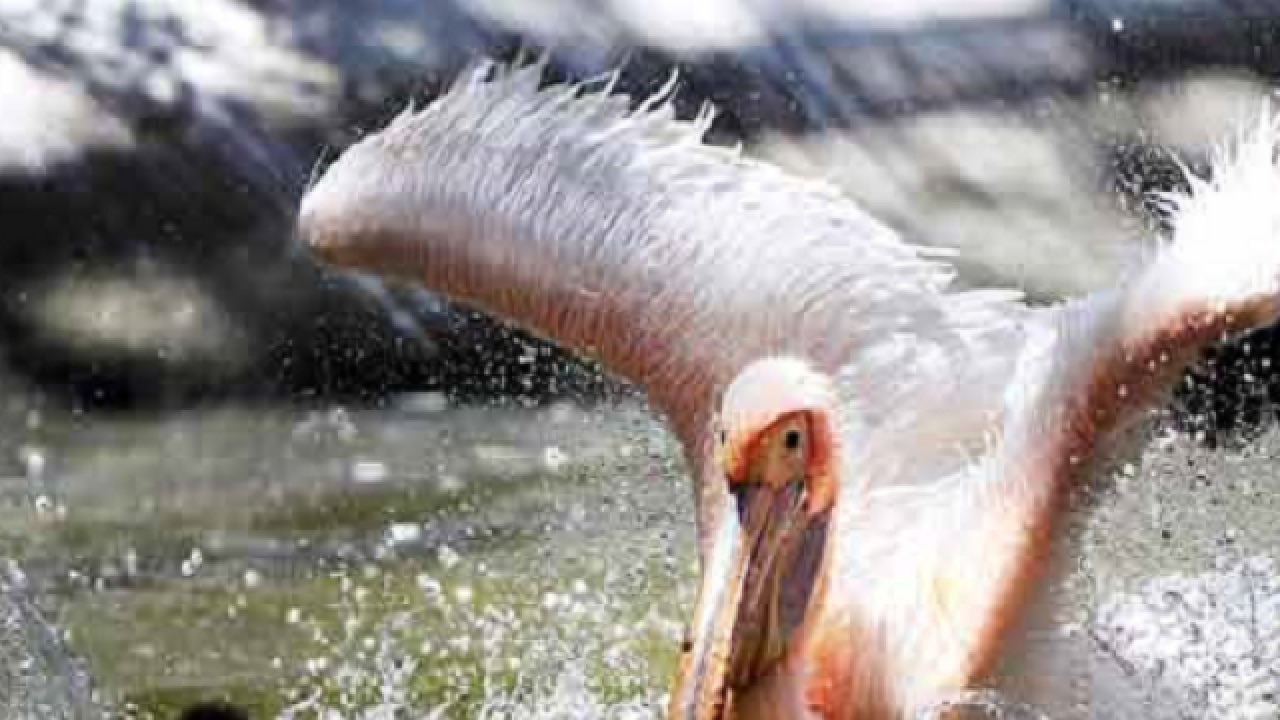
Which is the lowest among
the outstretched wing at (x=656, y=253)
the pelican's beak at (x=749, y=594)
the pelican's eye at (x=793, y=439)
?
the pelican's beak at (x=749, y=594)

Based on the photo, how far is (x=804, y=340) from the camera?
4949mm

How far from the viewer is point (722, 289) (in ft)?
16.3

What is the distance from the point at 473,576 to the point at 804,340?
2.21 meters

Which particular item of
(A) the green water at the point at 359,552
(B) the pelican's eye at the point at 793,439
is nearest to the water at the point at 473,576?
(A) the green water at the point at 359,552

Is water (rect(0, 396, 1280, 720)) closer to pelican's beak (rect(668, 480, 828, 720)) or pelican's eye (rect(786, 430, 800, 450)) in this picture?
pelican's beak (rect(668, 480, 828, 720))

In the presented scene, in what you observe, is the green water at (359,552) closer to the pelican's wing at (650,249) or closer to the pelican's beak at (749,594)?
the pelican's wing at (650,249)

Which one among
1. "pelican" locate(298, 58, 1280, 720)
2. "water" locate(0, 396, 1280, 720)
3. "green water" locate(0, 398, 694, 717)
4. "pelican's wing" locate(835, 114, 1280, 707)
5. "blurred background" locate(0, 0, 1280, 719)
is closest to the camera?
"pelican's wing" locate(835, 114, 1280, 707)

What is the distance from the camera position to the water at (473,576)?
4879mm

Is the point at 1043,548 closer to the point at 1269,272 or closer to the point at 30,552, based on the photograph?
the point at 1269,272

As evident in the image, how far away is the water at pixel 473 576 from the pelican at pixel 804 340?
154mm

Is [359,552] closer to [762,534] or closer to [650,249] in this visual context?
[650,249]

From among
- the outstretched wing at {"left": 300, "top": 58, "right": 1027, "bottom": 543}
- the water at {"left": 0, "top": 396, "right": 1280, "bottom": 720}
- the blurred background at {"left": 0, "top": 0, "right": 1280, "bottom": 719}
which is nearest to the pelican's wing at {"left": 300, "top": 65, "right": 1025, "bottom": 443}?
the outstretched wing at {"left": 300, "top": 58, "right": 1027, "bottom": 543}

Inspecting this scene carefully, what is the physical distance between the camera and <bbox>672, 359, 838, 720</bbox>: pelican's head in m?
4.25

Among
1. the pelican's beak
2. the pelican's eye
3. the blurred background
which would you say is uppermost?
the blurred background
